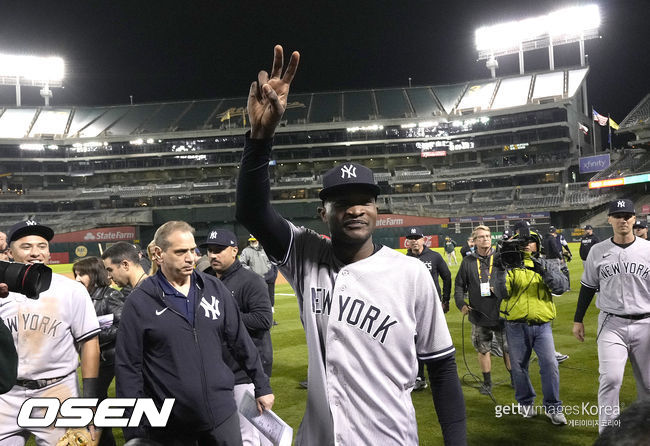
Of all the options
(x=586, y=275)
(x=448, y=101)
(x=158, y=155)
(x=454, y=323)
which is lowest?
(x=454, y=323)

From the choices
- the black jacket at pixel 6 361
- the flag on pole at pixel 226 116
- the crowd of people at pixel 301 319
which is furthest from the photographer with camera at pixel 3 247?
the flag on pole at pixel 226 116

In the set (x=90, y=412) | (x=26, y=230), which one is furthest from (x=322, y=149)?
(x=90, y=412)

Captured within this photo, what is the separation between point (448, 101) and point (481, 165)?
451 inches

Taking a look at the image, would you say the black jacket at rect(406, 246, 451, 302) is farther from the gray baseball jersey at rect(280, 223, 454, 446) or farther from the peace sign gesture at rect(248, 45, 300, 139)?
the peace sign gesture at rect(248, 45, 300, 139)

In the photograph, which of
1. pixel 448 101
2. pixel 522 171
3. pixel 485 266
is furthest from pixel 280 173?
pixel 485 266

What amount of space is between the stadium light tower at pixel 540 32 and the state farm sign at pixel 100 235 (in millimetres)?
51697

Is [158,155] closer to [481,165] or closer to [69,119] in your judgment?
[69,119]

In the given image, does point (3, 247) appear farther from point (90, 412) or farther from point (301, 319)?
point (301, 319)

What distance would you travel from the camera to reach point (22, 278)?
2047 mm

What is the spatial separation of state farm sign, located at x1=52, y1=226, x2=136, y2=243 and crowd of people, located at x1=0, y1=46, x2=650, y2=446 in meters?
52.9

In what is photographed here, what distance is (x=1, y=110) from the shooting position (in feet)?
229

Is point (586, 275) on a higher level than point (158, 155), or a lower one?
lower

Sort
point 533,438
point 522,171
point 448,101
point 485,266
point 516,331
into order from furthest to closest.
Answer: point 448,101 < point 522,171 < point 485,266 < point 516,331 < point 533,438

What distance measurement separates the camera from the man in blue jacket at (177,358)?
3.24 m
